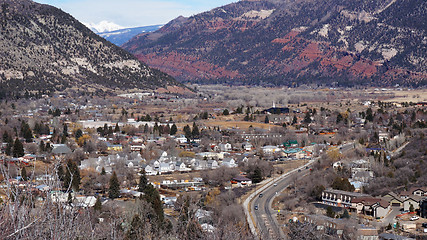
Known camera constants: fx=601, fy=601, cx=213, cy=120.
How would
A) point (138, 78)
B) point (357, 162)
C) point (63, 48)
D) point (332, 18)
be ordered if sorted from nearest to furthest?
point (357, 162)
point (63, 48)
point (138, 78)
point (332, 18)

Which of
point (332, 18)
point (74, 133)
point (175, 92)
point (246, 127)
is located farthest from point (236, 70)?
point (74, 133)

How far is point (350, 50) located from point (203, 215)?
139 metres

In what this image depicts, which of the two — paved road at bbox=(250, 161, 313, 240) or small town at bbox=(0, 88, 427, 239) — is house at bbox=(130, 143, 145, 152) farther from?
paved road at bbox=(250, 161, 313, 240)

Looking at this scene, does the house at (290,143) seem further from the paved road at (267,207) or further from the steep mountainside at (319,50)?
the steep mountainside at (319,50)

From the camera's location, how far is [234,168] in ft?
148

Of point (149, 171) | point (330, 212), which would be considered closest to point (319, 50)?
point (149, 171)

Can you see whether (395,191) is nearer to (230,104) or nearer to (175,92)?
(230,104)

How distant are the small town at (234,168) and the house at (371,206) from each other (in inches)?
2.1

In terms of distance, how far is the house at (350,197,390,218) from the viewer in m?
31.1

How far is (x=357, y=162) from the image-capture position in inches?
1736

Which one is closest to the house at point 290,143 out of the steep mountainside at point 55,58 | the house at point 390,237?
the house at point 390,237

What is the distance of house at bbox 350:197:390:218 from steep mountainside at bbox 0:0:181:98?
6104 cm

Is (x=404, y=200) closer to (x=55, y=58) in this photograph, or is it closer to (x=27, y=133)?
(x=27, y=133)

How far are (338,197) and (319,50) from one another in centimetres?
13541
